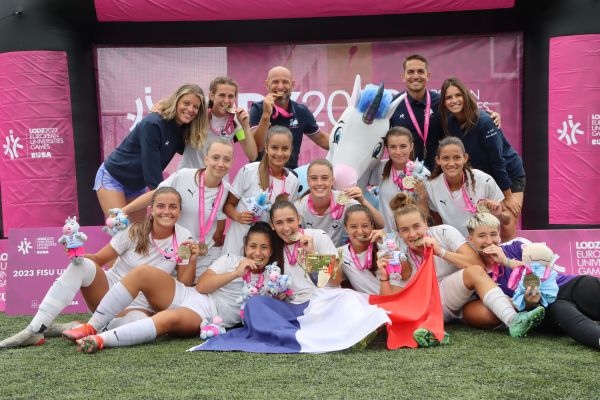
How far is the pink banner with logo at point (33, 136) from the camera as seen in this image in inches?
253

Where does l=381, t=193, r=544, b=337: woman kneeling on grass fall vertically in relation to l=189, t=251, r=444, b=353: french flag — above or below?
above

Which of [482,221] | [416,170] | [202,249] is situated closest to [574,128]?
[416,170]

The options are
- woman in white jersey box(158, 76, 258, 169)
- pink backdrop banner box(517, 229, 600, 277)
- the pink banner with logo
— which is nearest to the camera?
woman in white jersey box(158, 76, 258, 169)

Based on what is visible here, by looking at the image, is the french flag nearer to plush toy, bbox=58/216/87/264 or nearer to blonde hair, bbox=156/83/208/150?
plush toy, bbox=58/216/87/264

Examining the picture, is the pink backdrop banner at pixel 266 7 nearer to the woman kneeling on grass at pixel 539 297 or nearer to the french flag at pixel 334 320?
the woman kneeling on grass at pixel 539 297

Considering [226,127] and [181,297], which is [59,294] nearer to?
[181,297]

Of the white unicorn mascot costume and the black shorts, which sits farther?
the black shorts

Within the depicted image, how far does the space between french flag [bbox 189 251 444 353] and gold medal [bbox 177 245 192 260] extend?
0.49 m

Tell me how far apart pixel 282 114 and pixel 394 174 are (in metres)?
1.10

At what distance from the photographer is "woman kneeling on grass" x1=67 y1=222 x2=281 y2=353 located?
3.67m

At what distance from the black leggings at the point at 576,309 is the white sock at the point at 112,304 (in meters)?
2.40

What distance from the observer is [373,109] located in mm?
→ 4414

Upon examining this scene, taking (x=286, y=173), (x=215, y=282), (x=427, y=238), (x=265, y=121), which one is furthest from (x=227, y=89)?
(x=427, y=238)

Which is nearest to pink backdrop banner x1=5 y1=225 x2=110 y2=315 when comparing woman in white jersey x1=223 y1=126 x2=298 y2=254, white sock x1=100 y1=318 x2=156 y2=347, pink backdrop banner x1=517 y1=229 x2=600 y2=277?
woman in white jersey x1=223 y1=126 x2=298 y2=254
